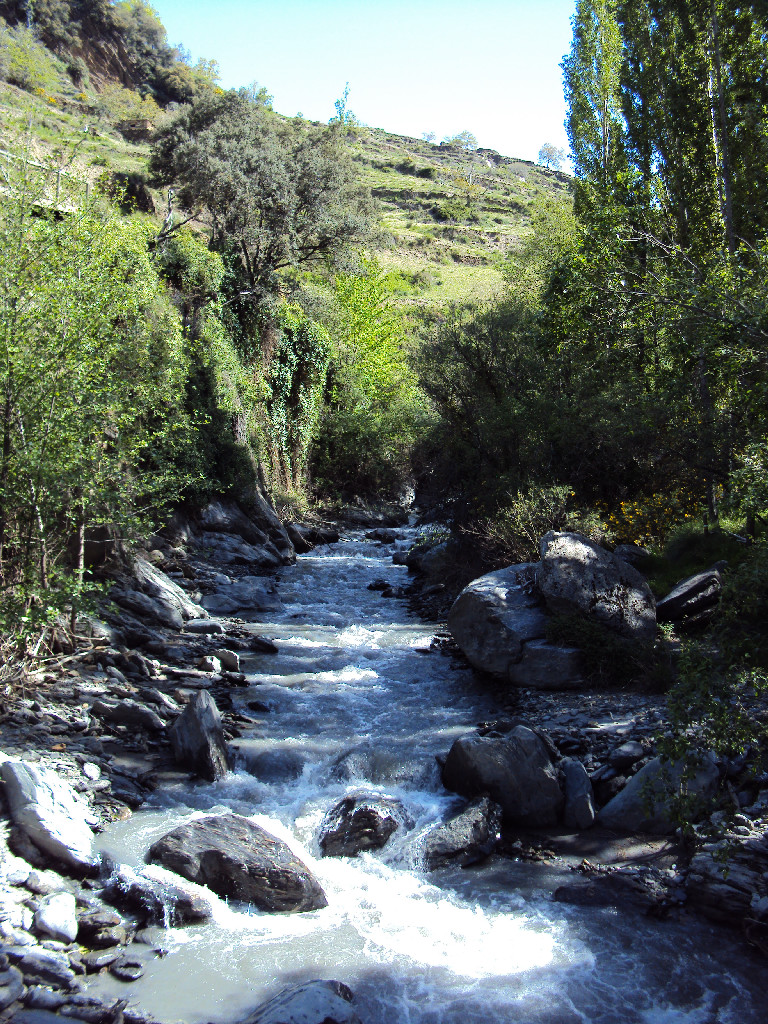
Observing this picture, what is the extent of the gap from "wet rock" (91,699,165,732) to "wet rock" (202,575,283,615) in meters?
5.43

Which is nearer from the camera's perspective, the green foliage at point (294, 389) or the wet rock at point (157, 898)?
the wet rock at point (157, 898)

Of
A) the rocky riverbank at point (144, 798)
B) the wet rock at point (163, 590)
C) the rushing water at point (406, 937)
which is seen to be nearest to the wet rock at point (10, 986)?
the rocky riverbank at point (144, 798)

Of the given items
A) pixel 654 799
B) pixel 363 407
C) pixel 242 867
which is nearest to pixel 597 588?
pixel 654 799

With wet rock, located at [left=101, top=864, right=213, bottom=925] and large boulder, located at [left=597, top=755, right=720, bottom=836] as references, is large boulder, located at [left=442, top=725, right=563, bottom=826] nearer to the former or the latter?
large boulder, located at [left=597, top=755, right=720, bottom=836]

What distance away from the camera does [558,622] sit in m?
9.80

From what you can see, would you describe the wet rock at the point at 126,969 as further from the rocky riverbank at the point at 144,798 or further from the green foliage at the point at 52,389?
the green foliage at the point at 52,389

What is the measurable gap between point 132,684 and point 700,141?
1277cm

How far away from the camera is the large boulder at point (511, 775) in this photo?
688cm

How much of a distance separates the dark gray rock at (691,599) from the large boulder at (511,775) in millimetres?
3807

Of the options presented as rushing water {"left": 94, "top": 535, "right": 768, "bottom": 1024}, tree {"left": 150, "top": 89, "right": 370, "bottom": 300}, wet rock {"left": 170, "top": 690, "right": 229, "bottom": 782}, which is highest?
tree {"left": 150, "top": 89, "right": 370, "bottom": 300}

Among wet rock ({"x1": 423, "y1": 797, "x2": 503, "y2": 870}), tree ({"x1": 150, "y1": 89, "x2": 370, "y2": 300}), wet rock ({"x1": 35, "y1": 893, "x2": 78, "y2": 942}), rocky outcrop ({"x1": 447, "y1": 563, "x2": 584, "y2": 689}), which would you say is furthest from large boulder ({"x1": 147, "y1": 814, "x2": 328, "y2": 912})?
tree ({"x1": 150, "y1": 89, "x2": 370, "y2": 300})

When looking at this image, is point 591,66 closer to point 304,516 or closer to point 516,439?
point 516,439

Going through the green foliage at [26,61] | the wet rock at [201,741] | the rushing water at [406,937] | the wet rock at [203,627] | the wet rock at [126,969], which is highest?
the green foliage at [26,61]

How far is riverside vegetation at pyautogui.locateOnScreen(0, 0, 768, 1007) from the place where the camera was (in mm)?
7262
